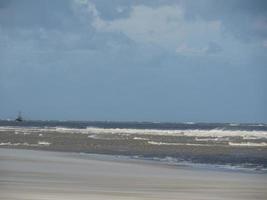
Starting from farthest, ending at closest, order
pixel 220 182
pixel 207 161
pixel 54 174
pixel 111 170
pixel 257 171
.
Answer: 1. pixel 207 161
2. pixel 257 171
3. pixel 111 170
4. pixel 54 174
5. pixel 220 182

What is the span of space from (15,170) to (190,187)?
323 inches

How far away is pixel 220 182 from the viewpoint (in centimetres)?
2133

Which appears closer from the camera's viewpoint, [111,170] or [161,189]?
[161,189]

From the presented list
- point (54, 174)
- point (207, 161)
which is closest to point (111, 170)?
point (54, 174)

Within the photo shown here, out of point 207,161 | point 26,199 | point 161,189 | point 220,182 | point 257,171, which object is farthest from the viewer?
point 207,161

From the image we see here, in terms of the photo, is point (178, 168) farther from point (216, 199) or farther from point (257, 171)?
point (216, 199)

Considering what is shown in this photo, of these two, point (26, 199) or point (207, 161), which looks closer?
point (26, 199)

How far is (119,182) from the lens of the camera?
20.8 metres

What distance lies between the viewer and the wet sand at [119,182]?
17.2 metres

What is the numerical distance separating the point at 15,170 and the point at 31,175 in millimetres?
2270

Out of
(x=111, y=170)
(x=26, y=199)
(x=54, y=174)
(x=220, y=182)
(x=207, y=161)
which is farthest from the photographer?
(x=207, y=161)

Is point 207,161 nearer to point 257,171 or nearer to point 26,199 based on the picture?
point 257,171

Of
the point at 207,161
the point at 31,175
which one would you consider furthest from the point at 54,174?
the point at 207,161

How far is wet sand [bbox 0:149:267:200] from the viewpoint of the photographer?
1725 centimetres
